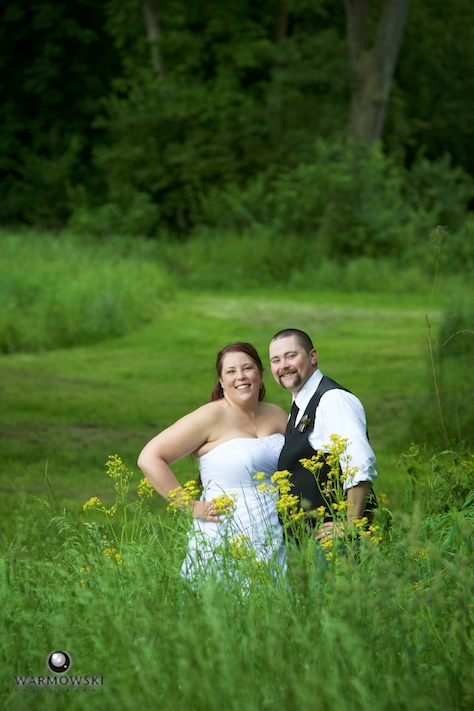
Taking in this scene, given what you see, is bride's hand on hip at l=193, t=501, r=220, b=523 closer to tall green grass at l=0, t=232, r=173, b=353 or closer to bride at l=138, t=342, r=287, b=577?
bride at l=138, t=342, r=287, b=577

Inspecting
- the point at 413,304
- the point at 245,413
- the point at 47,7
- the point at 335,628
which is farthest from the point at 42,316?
the point at 47,7

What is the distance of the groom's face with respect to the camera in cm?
484

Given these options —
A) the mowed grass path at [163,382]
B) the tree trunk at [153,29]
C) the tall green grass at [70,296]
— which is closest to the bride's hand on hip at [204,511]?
the mowed grass path at [163,382]

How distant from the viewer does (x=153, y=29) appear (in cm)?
3375

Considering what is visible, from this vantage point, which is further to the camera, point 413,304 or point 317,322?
point 413,304

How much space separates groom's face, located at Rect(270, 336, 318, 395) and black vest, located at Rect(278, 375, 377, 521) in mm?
96

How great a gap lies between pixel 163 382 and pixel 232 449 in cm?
818

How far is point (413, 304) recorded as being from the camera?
67.9ft

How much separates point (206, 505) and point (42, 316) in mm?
11798

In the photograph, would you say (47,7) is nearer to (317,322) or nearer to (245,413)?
(317,322)

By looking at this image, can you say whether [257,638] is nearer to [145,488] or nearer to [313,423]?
[145,488]

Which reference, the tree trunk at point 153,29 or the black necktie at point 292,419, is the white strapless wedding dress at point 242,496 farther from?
the tree trunk at point 153,29

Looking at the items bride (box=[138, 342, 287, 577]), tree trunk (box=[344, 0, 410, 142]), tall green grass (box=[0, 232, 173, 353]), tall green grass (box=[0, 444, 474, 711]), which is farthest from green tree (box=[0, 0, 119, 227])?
tall green grass (box=[0, 444, 474, 711])

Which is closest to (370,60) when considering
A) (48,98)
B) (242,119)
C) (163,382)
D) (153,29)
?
(242,119)
